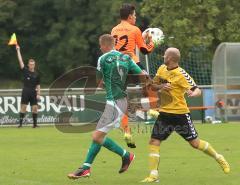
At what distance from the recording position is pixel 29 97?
23.9 m

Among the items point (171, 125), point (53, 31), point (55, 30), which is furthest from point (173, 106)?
point (53, 31)

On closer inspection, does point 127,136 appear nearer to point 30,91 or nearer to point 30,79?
point 30,91

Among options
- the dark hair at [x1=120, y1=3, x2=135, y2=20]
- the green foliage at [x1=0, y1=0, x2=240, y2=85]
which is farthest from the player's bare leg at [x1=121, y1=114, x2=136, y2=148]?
the green foliage at [x1=0, y1=0, x2=240, y2=85]

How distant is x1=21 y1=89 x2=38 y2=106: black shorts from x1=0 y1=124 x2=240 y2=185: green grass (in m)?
6.04

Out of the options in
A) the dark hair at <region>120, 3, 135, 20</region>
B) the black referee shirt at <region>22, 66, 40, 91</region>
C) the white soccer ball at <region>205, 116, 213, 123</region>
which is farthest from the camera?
the white soccer ball at <region>205, 116, 213, 123</region>

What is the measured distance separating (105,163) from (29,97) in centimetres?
1223

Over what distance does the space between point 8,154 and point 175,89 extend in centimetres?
479

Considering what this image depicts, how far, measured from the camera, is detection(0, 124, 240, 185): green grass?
9.94m

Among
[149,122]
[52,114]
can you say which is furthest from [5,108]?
[149,122]

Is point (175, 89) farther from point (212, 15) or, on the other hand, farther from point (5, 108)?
point (212, 15)

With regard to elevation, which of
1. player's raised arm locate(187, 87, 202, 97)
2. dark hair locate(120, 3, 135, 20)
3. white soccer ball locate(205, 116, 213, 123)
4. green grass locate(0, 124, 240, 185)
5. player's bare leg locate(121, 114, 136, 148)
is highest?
dark hair locate(120, 3, 135, 20)

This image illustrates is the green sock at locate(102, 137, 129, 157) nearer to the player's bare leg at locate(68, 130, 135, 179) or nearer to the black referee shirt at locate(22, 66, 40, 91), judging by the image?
the player's bare leg at locate(68, 130, 135, 179)

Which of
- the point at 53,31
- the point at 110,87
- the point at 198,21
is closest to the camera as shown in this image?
the point at 110,87

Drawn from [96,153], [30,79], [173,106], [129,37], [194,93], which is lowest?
[96,153]
